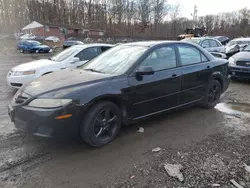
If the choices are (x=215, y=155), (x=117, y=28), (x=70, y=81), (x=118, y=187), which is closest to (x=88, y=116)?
(x=70, y=81)

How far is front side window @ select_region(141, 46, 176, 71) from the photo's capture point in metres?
3.89

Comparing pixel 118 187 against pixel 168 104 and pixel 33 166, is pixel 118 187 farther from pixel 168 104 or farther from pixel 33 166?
pixel 168 104

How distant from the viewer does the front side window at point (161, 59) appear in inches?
153

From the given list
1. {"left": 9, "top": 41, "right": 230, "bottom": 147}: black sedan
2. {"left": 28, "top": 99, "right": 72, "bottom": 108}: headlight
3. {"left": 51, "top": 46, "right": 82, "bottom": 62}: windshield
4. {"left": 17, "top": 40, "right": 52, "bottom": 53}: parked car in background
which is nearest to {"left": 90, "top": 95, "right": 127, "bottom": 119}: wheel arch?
{"left": 9, "top": 41, "right": 230, "bottom": 147}: black sedan

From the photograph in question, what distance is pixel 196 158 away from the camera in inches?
120

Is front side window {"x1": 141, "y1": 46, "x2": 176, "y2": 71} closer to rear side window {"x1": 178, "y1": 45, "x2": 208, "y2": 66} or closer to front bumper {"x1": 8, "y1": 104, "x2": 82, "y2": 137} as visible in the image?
rear side window {"x1": 178, "y1": 45, "x2": 208, "y2": 66}

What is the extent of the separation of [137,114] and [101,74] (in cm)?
91

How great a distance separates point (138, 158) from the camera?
3.05 meters

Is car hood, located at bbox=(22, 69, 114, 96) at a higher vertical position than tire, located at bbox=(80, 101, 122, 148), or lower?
higher

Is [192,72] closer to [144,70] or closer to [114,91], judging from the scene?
[144,70]

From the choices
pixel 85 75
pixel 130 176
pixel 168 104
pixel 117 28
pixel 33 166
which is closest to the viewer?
pixel 130 176

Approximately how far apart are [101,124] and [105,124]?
0.08 m

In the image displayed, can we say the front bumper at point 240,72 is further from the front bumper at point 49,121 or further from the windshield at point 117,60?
the front bumper at point 49,121

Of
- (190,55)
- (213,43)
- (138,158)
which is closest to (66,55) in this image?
(190,55)
